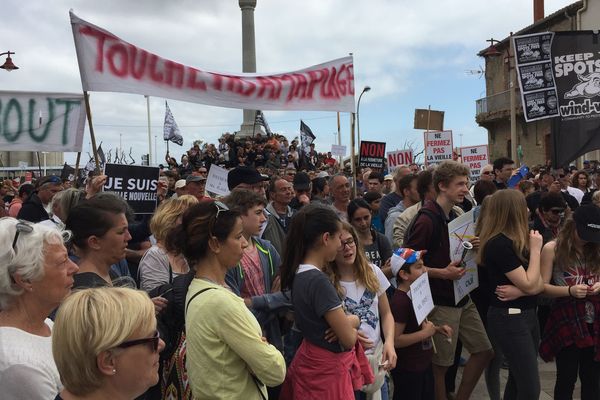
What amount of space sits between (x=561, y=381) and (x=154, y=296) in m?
3.05

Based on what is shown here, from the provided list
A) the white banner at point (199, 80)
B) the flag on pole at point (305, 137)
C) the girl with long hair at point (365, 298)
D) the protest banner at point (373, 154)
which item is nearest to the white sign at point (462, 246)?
the girl with long hair at point (365, 298)

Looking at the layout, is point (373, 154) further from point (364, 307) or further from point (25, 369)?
point (25, 369)

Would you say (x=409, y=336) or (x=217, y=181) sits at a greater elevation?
(x=217, y=181)

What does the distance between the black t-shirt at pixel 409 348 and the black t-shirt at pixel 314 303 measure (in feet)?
3.35

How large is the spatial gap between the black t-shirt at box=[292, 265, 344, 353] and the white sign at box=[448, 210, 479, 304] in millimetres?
1781

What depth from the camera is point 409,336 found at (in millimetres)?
4098

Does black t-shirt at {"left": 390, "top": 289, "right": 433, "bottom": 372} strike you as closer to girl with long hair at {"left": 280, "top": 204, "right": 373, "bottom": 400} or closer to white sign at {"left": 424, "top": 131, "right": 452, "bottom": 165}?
girl with long hair at {"left": 280, "top": 204, "right": 373, "bottom": 400}

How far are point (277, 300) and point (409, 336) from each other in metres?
1.01

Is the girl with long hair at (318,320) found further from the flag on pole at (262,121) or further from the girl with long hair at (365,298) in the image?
the flag on pole at (262,121)

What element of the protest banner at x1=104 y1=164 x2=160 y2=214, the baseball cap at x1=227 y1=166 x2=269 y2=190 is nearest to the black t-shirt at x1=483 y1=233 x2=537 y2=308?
the baseball cap at x1=227 y1=166 x2=269 y2=190

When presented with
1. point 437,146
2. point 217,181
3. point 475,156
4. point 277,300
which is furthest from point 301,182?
point 475,156

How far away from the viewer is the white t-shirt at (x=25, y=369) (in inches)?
79.7

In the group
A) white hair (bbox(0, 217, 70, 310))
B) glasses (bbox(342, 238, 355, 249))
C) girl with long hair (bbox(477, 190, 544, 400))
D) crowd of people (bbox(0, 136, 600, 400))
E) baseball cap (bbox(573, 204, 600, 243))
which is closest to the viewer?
crowd of people (bbox(0, 136, 600, 400))

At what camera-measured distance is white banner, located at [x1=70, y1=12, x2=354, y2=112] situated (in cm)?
582
